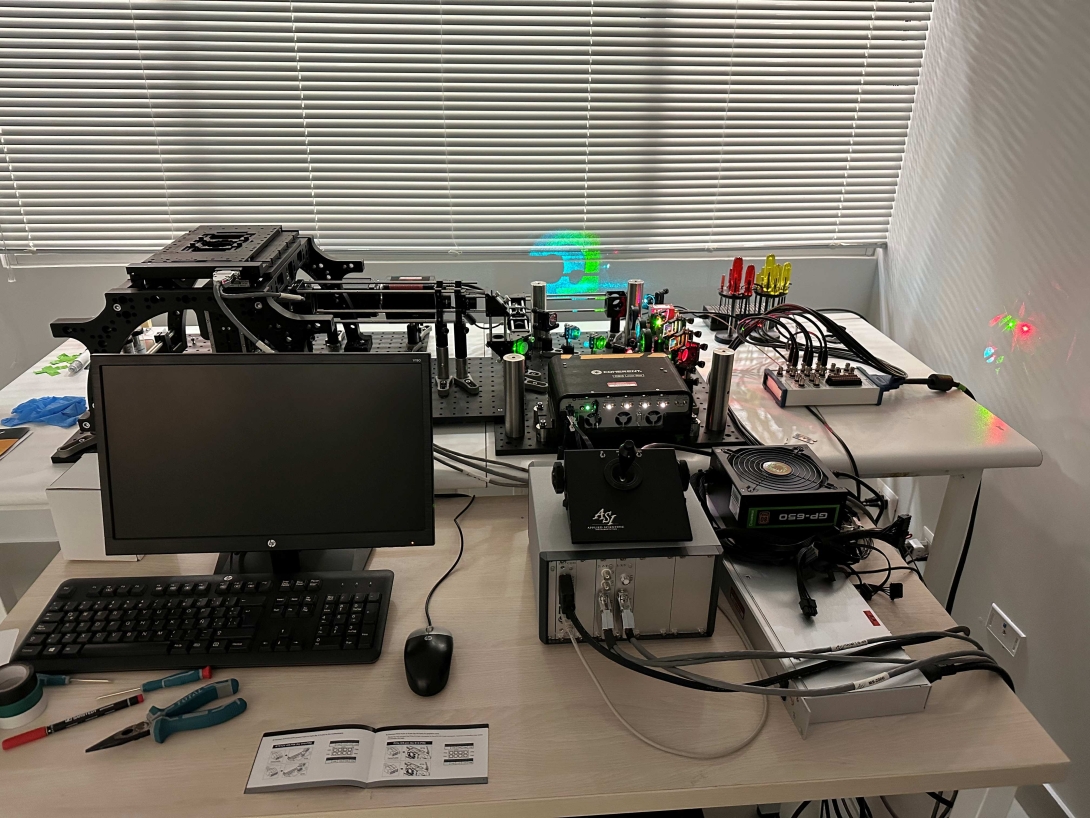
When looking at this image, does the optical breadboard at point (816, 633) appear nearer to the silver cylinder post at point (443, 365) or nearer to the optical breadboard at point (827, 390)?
the optical breadboard at point (827, 390)

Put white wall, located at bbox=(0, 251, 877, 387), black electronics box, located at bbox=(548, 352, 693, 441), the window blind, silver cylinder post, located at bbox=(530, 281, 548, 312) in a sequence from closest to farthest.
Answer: black electronics box, located at bbox=(548, 352, 693, 441) → silver cylinder post, located at bbox=(530, 281, 548, 312) → the window blind → white wall, located at bbox=(0, 251, 877, 387)

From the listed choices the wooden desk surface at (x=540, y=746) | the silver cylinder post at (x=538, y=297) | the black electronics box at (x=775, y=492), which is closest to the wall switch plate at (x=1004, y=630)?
the wooden desk surface at (x=540, y=746)

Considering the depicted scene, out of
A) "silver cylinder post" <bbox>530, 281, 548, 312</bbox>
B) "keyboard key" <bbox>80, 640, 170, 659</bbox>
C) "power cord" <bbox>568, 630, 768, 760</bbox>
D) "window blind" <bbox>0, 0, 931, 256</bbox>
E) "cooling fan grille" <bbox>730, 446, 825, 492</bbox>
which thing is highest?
"window blind" <bbox>0, 0, 931, 256</bbox>

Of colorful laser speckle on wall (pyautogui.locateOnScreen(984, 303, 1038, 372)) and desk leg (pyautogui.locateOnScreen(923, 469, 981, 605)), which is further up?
colorful laser speckle on wall (pyautogui.locateOnScreen(984, 303, 1038, 372))

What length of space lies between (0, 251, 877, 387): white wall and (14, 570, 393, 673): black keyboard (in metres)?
1.60

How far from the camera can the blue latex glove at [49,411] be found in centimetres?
160

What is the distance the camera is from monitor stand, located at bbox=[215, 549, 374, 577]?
1140mm

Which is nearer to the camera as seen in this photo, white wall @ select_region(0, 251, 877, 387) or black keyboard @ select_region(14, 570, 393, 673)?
black keyboard @ select_region(14, 570, 393, 673)

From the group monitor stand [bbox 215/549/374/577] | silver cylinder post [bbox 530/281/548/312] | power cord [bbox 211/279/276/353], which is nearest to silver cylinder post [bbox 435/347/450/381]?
silver cylinder post [bbox 530/281/548/312]

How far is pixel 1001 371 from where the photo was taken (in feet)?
6.26

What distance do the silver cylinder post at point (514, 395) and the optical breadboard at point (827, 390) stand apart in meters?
0.64

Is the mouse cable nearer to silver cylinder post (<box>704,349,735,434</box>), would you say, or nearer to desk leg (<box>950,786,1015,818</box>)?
silver cylinder post (<box>704,349,735,434</box>)

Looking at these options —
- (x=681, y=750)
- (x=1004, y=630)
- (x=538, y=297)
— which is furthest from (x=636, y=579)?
(x=1004, y=630)

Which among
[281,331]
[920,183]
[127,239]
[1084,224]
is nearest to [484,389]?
[281,331]
